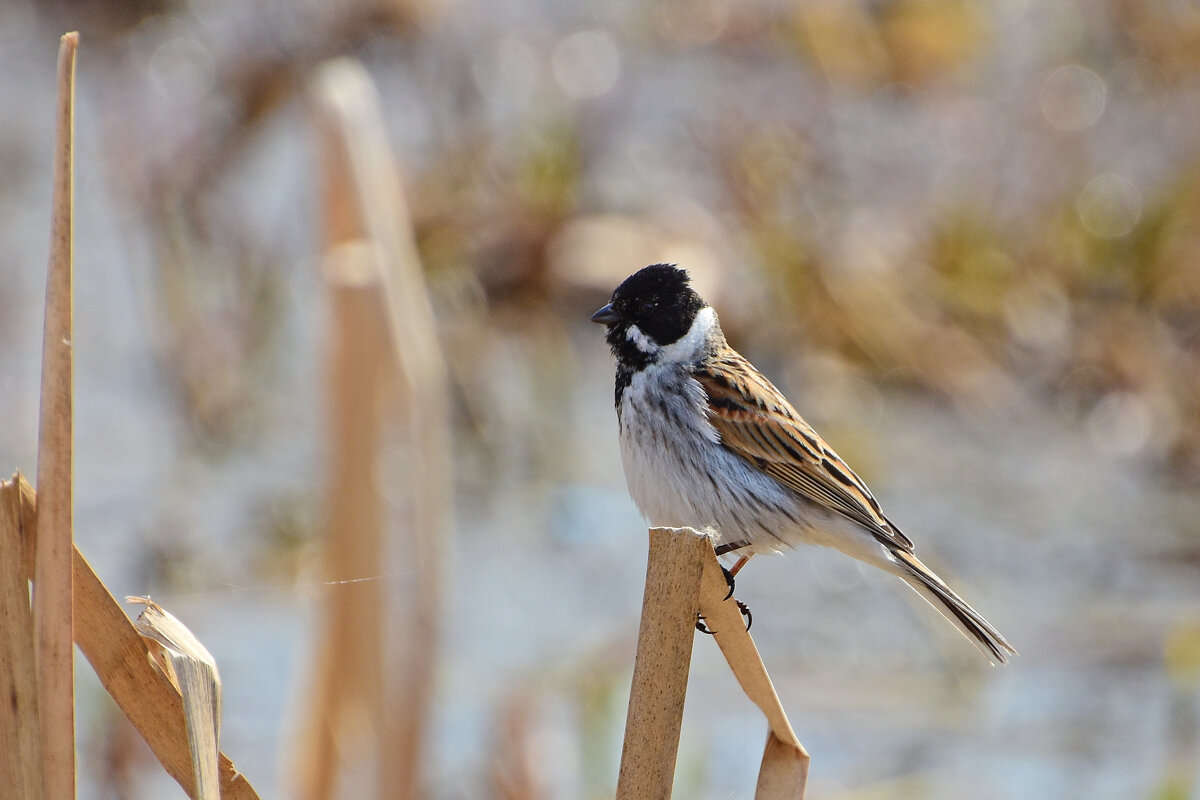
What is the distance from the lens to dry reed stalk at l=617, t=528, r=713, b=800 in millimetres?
1708

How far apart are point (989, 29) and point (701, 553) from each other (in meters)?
7.67

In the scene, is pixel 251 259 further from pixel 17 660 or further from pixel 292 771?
pixel 17 660

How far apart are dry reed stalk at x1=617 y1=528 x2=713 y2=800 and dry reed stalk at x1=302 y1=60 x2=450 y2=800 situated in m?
1.11

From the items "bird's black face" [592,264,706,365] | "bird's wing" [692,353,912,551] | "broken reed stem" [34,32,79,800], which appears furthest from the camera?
"bird's wing" [692,353,912,551]

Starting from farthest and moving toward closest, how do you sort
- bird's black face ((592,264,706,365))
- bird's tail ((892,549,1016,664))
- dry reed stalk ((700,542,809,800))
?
1. bird's black face ((592,264,706,365))
2. bird's tail ((892,549,1016,664))
3. dry reed stalk ((700,542,809,800))

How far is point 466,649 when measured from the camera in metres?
5.32

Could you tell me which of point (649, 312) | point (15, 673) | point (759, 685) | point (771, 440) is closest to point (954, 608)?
point (771, 440)

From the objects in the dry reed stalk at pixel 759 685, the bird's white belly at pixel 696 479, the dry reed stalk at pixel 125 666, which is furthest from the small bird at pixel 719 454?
the dry reed stalk at pixel 125 666

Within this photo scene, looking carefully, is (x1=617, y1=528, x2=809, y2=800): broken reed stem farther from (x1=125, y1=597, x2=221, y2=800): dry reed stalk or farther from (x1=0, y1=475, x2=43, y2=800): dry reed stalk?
(x1=0, y1=475, x2=43, y2=800): dry reed stalk

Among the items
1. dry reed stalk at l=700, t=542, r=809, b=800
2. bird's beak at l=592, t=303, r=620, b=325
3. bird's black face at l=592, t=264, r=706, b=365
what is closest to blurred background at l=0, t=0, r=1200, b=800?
bird's black face at l=592, t=264, r=706, b=365

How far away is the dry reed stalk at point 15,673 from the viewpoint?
5.36 ft

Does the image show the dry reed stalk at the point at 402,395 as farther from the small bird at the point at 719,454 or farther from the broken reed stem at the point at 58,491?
the broken reed stem at the point at 58,491

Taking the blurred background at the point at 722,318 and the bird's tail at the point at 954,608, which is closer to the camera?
the bird's tail at the point at 954,608

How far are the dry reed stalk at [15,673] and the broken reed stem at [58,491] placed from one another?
0.02 m
